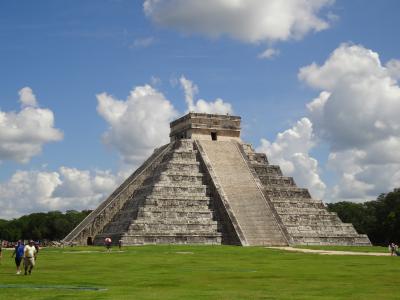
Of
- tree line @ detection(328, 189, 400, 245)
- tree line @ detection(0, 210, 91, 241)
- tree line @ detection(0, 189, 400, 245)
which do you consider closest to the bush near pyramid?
tree line @ detection(328, 189, 400, 245)

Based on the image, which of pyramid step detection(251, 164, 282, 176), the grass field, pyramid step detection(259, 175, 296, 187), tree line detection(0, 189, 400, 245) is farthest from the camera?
tree line detection(0, 189, 400, 245)

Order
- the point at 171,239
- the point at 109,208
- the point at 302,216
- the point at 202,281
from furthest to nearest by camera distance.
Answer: the point at 109,208 < the point at 302,216 < the point at 171,239 < the point at 202,281

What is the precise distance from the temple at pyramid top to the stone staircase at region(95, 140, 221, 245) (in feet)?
10.9

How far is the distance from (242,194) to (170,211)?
607cm

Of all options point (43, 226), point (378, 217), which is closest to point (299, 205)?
point (378, 217)

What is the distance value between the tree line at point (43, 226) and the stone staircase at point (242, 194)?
4805cm

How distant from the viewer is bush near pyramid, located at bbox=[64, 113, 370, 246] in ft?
145

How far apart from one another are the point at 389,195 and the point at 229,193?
31.5m

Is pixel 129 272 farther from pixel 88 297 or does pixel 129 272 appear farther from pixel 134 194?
pixel 134 194

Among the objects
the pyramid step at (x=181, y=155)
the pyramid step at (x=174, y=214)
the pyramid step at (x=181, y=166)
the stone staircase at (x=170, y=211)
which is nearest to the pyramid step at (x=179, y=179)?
the stone staircase at (x=170, y=211)

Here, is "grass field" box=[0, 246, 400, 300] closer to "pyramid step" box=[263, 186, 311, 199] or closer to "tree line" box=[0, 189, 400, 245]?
"pyramid step" box=[263, 186, 311, 199]

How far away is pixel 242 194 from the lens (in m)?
48.0

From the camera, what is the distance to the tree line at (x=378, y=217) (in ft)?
210

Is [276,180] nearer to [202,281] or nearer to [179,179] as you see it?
[179,179]
